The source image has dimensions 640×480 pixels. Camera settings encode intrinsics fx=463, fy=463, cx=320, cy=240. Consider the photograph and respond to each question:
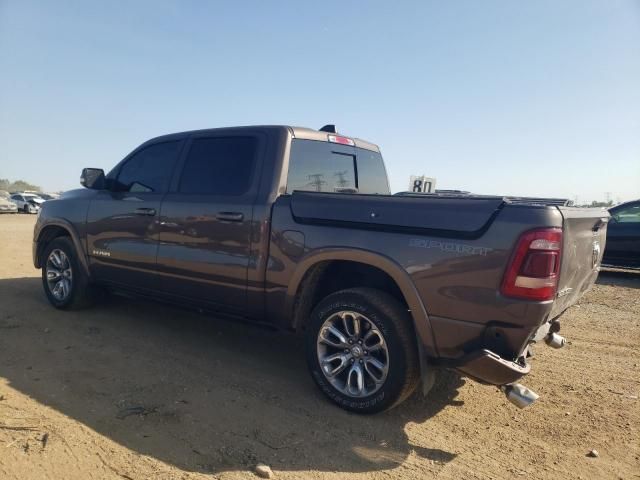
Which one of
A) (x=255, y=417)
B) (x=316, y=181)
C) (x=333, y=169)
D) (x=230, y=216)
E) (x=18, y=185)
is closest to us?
(x=255, y=417)

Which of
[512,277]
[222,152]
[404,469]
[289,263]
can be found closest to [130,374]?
[289,263]

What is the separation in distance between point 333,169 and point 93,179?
2.61m

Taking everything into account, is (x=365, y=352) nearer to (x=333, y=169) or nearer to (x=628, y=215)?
(x=333, y=169)

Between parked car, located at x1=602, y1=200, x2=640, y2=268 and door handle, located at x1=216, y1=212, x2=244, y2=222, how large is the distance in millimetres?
8477

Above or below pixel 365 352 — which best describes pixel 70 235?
above

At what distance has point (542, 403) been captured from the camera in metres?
3.48

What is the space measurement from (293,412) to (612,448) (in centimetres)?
203

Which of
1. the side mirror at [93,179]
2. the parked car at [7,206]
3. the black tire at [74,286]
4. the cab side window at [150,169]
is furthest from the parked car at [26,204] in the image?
the cab side window at [150,169]

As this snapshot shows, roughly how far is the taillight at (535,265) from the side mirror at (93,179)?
418 centimetres

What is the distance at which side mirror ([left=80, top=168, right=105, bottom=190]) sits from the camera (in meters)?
4.90

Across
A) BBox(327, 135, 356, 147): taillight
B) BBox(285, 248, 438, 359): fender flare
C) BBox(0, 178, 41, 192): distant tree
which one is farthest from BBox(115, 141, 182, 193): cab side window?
BBox(0, 178, 41, 192): distant tree

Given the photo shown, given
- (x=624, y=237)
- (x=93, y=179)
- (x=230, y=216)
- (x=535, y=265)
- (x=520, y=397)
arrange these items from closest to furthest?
(x=535, y=265), (x=520, y=397), (x=230, y=216), (x=93, y=179), (x=624, y=237)

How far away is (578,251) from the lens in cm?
297

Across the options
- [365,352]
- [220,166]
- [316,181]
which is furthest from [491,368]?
[220,166]
